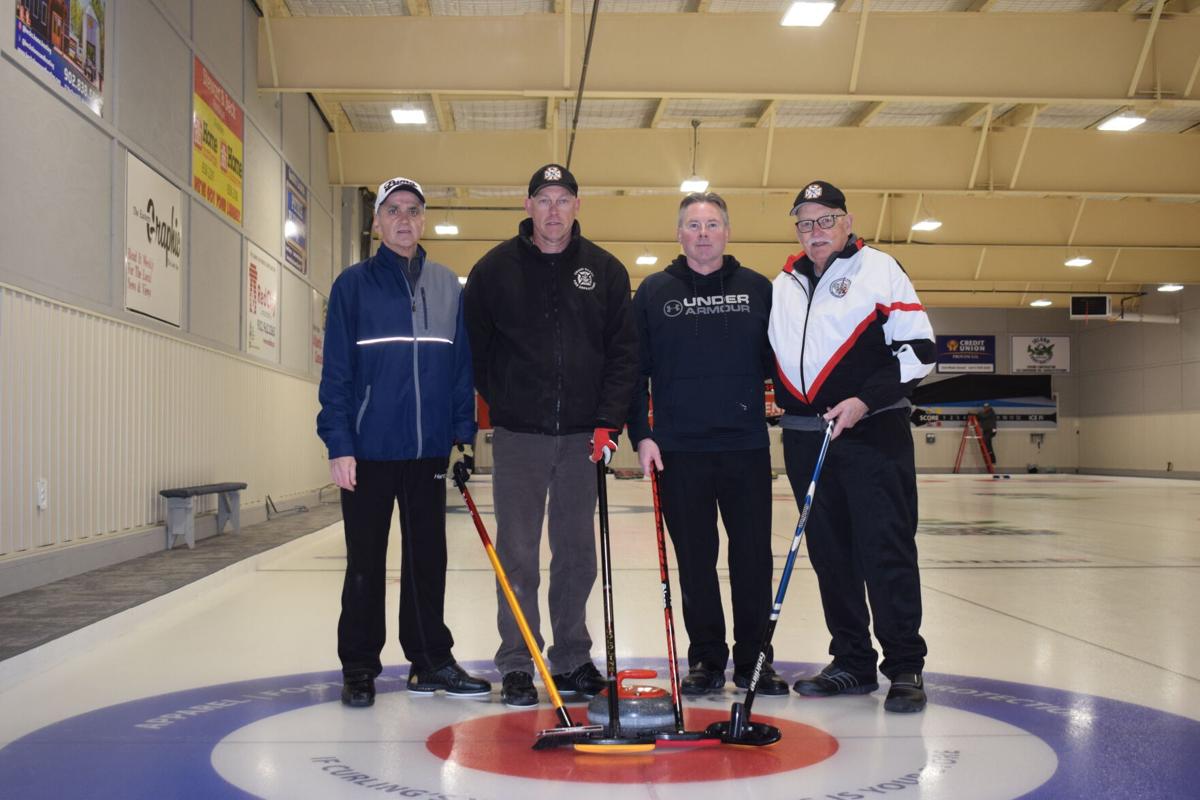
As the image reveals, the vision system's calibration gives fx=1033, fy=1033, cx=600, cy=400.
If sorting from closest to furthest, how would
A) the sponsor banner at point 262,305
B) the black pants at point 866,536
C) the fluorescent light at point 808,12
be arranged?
the black pants at point 866,536 < the fluorescent light at point 808,12 < the sponsor banner at point 262,305

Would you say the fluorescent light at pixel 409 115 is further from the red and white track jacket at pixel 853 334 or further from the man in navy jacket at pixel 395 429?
the red and white track jacket at pixel 853 334

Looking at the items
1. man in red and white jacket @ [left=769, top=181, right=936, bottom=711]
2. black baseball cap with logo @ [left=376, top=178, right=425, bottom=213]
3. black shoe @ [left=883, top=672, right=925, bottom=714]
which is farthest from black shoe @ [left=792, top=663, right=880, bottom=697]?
black baseball cap with logo @ [left=376, top=178, right=425, bottom=213]

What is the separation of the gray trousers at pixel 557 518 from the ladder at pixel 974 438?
2802 cm

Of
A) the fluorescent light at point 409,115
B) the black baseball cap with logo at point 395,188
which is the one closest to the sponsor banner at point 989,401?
the fluorescent light at point 409,115

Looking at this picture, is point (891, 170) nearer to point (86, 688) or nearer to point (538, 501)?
point (538, 501)

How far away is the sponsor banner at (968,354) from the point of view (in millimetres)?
30078

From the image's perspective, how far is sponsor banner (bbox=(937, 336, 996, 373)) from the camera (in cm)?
3008

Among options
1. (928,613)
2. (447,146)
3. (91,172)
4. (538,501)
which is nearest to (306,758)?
(538,501)

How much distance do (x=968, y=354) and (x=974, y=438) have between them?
2462 millimetres

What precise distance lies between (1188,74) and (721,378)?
9904mm

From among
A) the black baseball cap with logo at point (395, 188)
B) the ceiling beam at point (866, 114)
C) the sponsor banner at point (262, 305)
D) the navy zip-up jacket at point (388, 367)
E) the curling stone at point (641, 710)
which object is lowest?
the curling stone at point (641, 710)

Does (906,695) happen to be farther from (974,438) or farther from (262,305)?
(974,438)

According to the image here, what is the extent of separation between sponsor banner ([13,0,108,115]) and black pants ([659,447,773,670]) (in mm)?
4466

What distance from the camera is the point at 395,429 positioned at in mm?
3609
